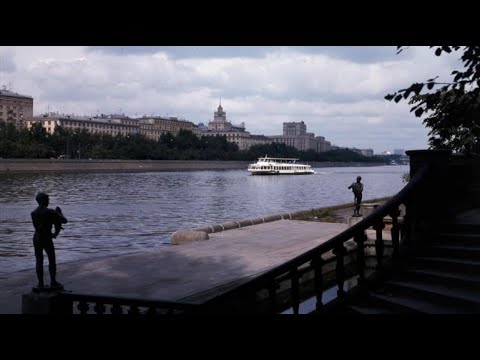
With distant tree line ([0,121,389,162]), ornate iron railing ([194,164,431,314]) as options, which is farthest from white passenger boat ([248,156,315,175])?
ornate iron railing ([194,164,431,314])

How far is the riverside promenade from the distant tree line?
8922 cm

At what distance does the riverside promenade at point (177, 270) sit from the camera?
34.4 ft

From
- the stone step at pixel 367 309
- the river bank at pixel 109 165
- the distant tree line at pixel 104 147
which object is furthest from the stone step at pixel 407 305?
the distant tree line at pixel 104 147

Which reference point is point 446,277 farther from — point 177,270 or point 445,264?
point 177,270

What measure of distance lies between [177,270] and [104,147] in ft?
383

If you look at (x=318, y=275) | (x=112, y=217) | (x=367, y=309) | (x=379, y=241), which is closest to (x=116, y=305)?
(x=318, y=275)

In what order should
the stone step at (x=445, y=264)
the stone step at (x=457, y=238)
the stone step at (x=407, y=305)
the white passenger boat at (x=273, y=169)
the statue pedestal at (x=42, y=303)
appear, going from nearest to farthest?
the stone step at (x=407, y=305) → the stone step at (x=445, y=264) → the statue pedestal at (x=42, y=303) → the stone step at (x=457, y=238) → the white passenger boat at (x=273, y=169)

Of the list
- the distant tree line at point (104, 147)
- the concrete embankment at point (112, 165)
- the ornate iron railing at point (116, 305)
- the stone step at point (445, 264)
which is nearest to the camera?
the ornate iron railing at point (116, 305)

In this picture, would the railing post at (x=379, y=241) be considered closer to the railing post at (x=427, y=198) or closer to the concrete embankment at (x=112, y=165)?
the railing post at (x=427, y=198)

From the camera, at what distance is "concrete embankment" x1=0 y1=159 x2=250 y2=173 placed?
8780 centimetres

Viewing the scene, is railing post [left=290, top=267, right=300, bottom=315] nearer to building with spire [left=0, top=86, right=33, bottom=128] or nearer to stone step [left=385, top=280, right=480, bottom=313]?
stone step [left=385, top=280, right=480, bottom=313]

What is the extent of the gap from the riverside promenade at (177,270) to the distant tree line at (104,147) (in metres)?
89.2
